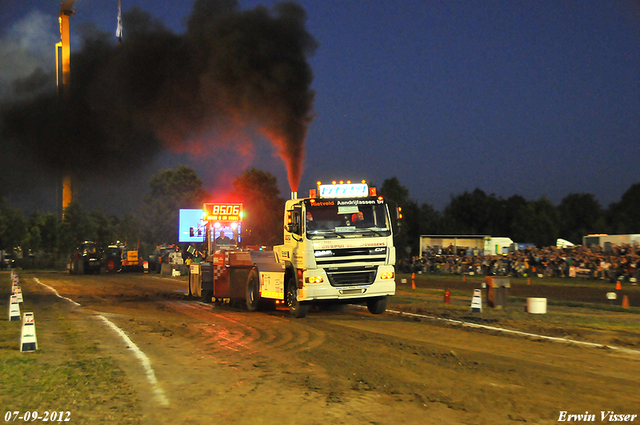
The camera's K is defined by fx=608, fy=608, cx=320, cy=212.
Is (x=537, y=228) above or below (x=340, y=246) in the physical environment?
above

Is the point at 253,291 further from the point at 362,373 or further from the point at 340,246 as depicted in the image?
the point at 362,373

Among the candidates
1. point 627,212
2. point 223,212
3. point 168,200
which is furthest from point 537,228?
point 223,212

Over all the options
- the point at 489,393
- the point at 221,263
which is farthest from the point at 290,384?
the point at 221,263

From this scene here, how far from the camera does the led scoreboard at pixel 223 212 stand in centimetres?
2550

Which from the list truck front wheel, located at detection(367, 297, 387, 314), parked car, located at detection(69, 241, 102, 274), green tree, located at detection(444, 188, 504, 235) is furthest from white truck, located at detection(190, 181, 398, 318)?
green tree, located at detection(444, 188, 504, 235)

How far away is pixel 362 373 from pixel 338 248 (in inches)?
237

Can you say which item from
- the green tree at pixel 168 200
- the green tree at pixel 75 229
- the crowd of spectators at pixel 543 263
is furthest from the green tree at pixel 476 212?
the green tree at pixel 75 229

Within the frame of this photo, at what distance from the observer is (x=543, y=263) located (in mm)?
34375

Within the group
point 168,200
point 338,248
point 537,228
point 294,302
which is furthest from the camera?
point 168,200

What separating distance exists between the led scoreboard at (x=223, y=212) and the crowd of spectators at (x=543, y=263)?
56.4 feet

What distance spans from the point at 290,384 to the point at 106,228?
88.1 meters

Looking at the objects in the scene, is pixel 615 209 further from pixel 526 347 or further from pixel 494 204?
pixel 526 347

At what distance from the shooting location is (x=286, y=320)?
48.5 ft

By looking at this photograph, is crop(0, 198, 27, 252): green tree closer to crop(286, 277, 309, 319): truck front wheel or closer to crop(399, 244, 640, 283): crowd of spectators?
crop(399, 244, 640, 283): crowd of spectators
